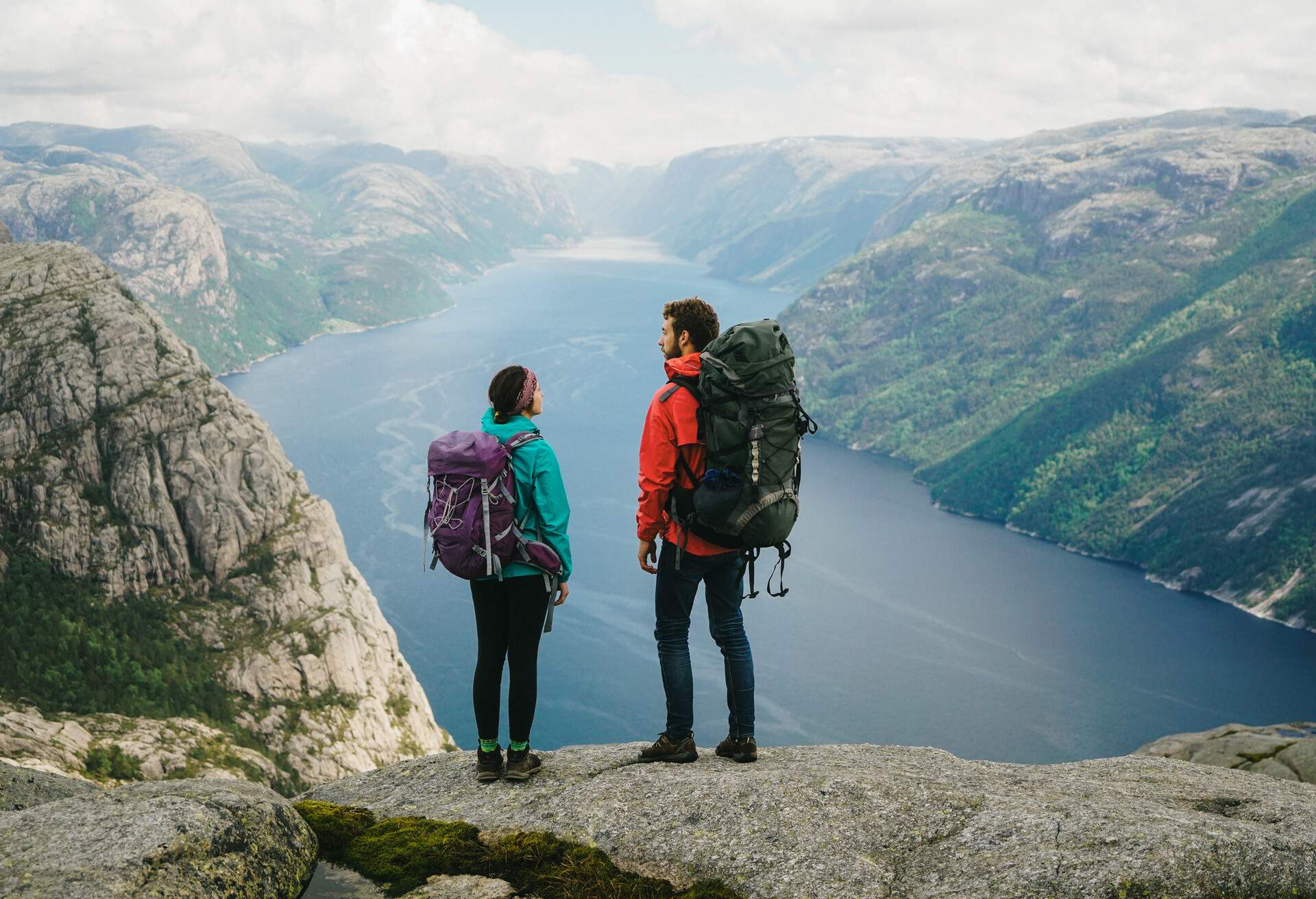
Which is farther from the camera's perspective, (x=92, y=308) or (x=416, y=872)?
(x=92, y=308)

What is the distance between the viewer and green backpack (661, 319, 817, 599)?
1082cm

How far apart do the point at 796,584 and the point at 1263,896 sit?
152861 mm

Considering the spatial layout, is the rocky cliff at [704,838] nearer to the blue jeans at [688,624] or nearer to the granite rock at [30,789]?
the granite rock at [30,789]

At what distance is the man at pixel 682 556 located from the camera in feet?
36.8

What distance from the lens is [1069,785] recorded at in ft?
38.7

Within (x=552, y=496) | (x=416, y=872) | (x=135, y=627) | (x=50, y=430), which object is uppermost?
(x=552, y=496)

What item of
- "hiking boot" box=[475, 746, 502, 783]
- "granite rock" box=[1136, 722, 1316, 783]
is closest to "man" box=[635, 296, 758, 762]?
"hiking boot" box=[475, 746, 502, 783]

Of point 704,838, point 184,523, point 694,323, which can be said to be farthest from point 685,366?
point 184,523

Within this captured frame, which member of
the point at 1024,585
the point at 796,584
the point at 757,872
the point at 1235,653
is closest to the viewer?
the point at 757,872

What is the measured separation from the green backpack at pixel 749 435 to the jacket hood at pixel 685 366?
16 cm

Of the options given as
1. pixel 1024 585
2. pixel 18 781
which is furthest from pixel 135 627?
pixel 1024 585

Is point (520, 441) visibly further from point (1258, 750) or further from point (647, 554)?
point (1258, 750)

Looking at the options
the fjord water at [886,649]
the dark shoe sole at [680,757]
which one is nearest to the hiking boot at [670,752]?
the dark shoe sole at [680,757]

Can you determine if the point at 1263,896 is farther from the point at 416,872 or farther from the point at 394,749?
the point at 394,749
